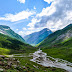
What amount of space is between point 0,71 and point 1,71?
0.52 meters

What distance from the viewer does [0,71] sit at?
27.3m

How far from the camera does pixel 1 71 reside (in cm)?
2778
